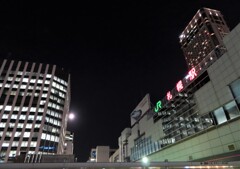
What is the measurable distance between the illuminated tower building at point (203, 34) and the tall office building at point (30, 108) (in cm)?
8968

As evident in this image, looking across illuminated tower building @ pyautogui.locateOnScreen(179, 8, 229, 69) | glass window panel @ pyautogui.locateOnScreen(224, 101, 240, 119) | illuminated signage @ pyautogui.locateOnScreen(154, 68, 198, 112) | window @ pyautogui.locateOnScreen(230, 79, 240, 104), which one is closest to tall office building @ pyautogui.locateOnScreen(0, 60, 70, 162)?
illuminated signage @ pyautogui.locateOnScreen(154, 68, 198, 112)

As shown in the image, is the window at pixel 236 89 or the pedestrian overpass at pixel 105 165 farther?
the window at pixel 236 89

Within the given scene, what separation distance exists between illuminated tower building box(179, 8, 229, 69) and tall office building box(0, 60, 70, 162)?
89678 mm

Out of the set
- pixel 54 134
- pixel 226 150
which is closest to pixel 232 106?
pixel 226 150

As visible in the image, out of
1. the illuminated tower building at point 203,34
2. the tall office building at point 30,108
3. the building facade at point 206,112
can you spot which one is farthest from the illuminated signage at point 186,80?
the illuminated tower building at point 203,34

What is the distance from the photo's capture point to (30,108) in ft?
289

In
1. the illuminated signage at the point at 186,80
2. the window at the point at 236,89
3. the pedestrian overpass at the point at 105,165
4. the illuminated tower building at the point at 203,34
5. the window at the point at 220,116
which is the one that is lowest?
the pedestrian overpass at the point at 105,165

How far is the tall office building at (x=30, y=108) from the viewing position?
7712 cm

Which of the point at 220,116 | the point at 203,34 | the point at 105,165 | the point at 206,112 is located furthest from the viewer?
the point at 203,34

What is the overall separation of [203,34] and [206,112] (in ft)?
349

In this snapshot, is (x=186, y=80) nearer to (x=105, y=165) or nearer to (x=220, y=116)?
(x=220, y=116)

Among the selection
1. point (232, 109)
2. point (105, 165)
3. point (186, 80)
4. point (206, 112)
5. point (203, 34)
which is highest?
point (203, 34)

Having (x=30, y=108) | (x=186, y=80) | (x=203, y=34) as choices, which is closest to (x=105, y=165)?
(x=186, y=80)

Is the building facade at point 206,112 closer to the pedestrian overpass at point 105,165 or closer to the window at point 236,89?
the window at point 236,89
